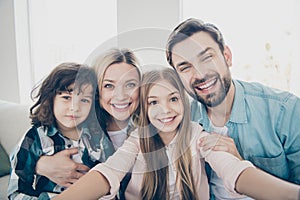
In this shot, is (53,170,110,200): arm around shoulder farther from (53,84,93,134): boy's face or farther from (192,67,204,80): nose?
(192,67,204,80): nose

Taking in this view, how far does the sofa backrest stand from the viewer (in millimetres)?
1348

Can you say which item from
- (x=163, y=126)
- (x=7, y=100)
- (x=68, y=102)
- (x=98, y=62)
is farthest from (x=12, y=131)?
(x=163, y=126)

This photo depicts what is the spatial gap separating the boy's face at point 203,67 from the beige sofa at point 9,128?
698 millimetres

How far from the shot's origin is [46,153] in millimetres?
1244

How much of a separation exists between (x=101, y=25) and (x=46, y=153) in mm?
552

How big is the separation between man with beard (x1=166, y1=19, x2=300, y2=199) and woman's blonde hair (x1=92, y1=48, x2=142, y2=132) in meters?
0.14

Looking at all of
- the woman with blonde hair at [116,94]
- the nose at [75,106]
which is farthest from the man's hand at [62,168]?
the nose at [75,106]

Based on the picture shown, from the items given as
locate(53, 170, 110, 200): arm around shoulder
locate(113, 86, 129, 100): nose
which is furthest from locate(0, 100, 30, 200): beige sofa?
locate(113, 86, 129, 100): nose

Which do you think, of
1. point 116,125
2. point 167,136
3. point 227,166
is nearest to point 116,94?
point 116,125

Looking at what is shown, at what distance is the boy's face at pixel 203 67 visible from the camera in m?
1.10

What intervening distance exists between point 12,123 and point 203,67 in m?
0.87

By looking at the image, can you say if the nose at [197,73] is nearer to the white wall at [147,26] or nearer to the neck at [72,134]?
the white wall at [147,26]

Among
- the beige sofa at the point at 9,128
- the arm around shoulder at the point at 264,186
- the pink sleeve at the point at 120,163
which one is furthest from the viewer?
the beige sofa at the point at 9,128

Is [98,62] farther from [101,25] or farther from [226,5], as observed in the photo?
[226,5]
